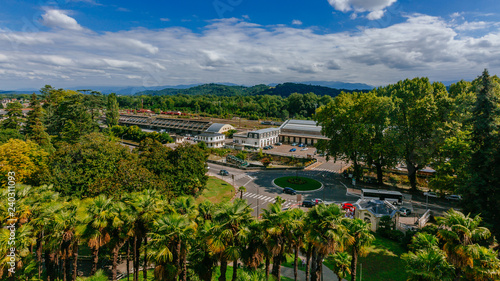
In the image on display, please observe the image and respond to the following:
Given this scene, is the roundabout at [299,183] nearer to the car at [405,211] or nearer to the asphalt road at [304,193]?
the asphalt road at [304,193]

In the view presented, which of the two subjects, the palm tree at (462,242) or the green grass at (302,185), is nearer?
the palm tree at (462,242)

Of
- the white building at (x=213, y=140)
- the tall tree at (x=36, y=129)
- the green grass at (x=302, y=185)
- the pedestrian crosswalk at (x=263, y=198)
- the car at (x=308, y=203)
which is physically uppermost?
the tall tree at (x=36, y=129)

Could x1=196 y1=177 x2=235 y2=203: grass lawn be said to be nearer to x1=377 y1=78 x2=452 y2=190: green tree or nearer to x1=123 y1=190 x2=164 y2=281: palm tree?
x1=123 y1=190 x2=164 y2=281: palm tree

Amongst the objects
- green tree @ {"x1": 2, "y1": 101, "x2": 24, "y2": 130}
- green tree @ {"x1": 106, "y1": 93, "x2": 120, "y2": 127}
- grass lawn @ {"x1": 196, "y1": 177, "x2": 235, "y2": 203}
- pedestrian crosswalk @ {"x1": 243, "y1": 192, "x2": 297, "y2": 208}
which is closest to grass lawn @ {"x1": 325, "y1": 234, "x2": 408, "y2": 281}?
pedestrian crosswalk @ {"x1": 243, "y1": 192, "x2": 297, "y2": 208}

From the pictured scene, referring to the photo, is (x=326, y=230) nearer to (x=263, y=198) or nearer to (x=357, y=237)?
(x=357, y=237)

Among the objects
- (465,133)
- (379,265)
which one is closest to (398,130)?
(465,133)

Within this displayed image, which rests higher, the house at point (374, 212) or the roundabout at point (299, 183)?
the house at point (374, 212)

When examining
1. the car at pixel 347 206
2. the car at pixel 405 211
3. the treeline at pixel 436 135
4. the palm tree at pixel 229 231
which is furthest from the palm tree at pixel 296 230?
the car at pixel 405 211
